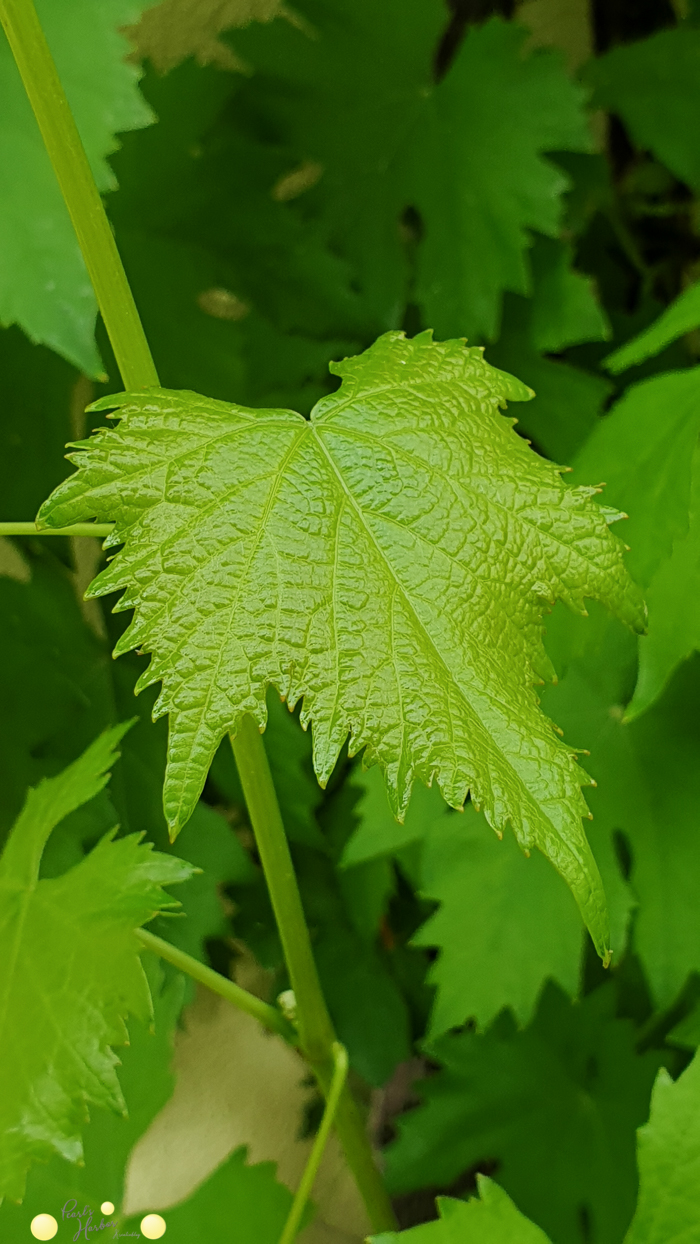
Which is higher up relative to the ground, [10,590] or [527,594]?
[527,594]

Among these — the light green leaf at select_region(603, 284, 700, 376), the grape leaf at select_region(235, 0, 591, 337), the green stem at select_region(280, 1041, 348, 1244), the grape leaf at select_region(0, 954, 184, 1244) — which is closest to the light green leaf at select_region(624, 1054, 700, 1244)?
the green stem at select_region(280, 1041, 348, 1244)

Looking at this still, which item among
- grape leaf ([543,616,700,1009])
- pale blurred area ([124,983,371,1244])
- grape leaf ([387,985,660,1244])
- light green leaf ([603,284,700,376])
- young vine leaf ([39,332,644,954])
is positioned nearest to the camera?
young vine leaf ([39,332,644,954])

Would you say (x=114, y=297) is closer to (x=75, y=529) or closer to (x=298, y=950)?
(x=75, y=529)

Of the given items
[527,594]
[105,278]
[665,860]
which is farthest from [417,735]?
[665,860]

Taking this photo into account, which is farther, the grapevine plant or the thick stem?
the thick stem

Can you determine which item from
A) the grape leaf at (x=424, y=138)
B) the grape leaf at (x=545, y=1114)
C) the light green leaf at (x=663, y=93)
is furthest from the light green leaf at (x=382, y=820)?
the light green leaf at (x=663, y=93)

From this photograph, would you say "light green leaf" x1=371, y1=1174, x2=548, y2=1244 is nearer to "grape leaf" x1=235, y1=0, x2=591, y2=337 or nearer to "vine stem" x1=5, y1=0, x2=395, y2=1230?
"vine stem" x1=5, y1=0, x2=395, y2=1230

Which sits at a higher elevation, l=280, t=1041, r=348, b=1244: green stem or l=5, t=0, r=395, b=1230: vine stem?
l=5, t=0, r=395, b=1230: vine stem

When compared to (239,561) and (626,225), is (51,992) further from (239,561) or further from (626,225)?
(626,225)

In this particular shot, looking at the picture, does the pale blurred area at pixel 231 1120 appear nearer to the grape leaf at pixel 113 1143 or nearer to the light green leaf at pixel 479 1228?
the grape leaf at pixel 113 1143
